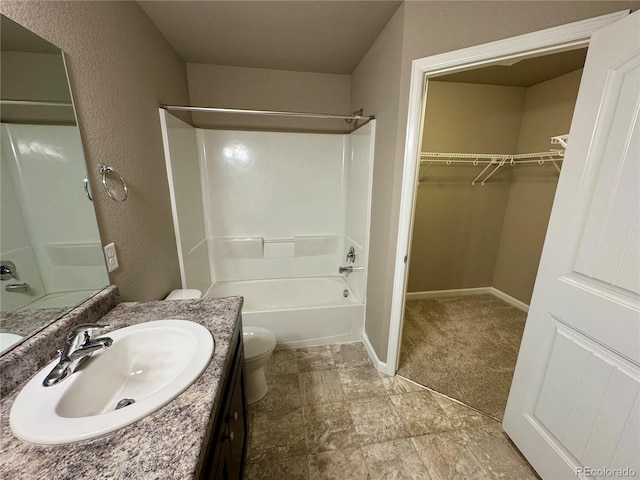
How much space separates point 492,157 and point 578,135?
1872 mm

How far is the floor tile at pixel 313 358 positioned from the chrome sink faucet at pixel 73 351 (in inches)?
56.8

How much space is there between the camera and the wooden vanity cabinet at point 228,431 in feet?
2.19

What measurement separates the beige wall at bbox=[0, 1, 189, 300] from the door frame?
1.52 metres

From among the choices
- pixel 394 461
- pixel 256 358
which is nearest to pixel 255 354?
pixel 256 358

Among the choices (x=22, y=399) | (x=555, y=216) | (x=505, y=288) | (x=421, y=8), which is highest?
(x=421, y=8)

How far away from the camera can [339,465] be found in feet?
4.21

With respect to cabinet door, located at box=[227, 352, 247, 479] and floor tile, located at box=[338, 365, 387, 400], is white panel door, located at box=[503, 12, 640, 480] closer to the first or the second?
floor tile, located at box=[338, 365, 387, 400]

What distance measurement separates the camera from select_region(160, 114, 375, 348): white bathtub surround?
7.07 ft

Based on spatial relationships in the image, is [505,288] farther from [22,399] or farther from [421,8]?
[22,399]

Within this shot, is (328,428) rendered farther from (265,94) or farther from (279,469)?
(265,94)

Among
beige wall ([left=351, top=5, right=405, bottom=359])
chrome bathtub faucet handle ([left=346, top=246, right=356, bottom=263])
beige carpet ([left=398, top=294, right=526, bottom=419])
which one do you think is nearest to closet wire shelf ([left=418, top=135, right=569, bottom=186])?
beige wall ([left=351, top=5, right=405, bottom=359])

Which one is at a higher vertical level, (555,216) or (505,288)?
(555,216)

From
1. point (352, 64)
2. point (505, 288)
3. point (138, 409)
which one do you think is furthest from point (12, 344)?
point (505, 288)

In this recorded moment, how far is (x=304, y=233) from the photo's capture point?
2.77m
